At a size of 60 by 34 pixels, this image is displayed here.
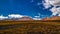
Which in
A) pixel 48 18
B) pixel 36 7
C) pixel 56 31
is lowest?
pixel 56 31

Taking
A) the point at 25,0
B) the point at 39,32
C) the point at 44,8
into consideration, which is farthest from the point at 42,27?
the point at 25,0

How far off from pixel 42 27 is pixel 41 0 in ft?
1.30

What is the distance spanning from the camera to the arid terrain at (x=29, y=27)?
8.14 ft

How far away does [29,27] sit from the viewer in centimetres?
250

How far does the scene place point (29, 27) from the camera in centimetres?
250

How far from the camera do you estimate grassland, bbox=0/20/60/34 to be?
2.48 m

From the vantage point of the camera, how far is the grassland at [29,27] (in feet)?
8.14

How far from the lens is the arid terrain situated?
2.48m

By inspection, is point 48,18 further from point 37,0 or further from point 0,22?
point 0,22

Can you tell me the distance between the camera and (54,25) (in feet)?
8.18

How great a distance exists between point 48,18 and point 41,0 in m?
0.28

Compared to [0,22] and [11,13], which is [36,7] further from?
[0,22]

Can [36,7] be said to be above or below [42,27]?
above

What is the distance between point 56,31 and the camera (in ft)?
8.14
